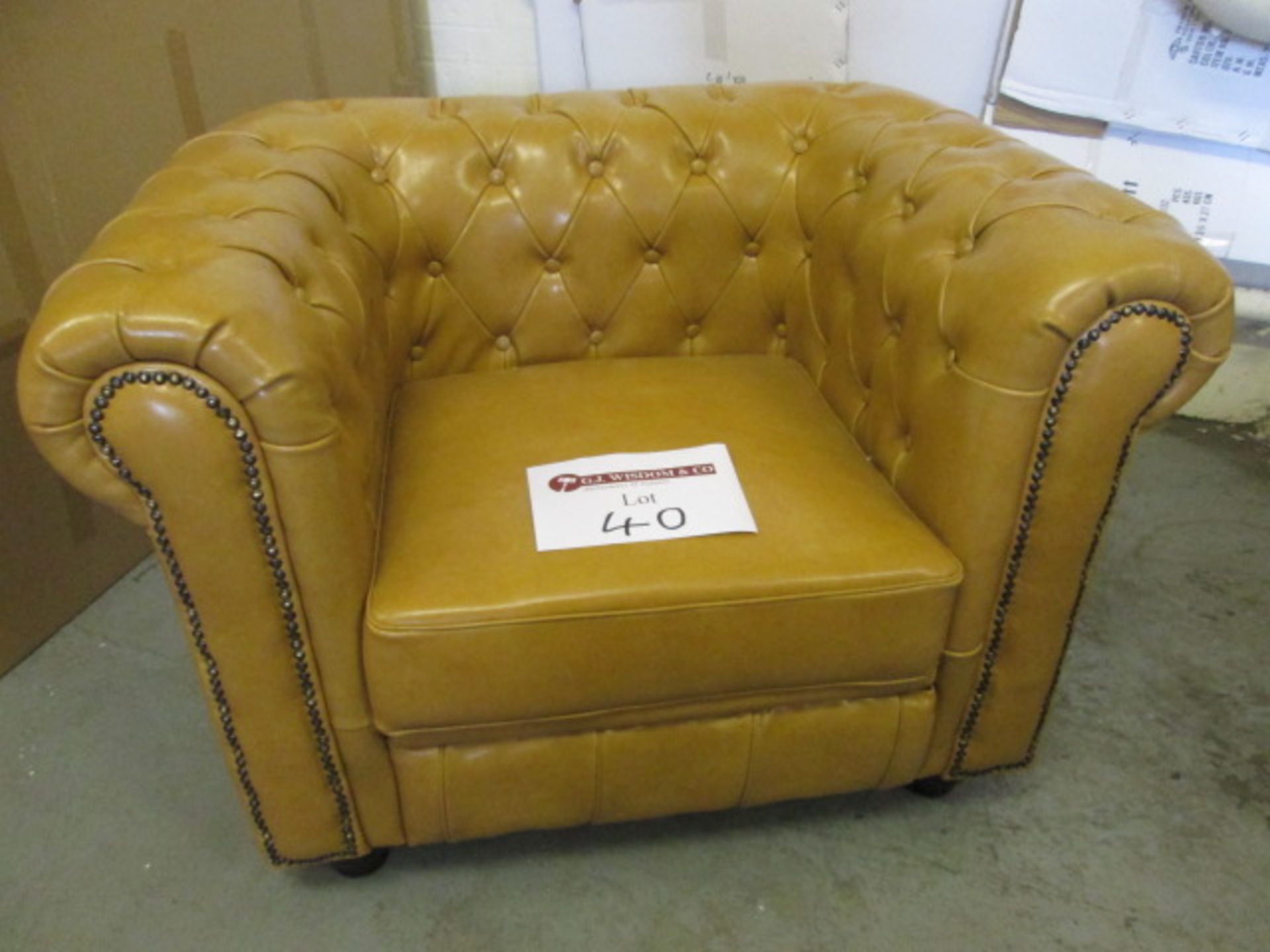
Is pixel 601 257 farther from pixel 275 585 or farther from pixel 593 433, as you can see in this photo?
pixel 275 585

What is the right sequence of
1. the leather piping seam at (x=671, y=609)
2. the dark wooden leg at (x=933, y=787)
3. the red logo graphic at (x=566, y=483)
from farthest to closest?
the dark wooden leg at (x=933, y=787), the red logo graphic at (x=566, y=483), the leather piping seam at (x=671, y=609)

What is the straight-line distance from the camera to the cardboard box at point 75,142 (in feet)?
4.22

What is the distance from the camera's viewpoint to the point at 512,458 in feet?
3.64

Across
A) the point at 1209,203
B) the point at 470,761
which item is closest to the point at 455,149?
the point at 470,761

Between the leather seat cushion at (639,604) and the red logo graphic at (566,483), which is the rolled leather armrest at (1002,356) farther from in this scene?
the red logo graphic at (566,483)

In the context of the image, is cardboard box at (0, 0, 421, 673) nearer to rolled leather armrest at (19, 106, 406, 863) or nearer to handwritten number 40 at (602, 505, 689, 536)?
rolled leather armrest at (19, 106, 406, 863)

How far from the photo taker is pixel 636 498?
1.03 m

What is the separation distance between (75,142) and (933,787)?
4.75ft

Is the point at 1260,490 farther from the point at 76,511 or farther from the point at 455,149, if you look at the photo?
the point at 76,511

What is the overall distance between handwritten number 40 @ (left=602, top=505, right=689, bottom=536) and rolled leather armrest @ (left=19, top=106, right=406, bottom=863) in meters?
0.24

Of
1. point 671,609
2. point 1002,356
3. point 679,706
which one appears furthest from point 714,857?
point 1002,356

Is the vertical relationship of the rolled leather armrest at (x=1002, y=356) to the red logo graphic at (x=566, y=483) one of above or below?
above

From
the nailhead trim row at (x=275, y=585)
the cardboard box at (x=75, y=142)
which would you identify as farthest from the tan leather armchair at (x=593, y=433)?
the cardboard box at (x=75, y=142)

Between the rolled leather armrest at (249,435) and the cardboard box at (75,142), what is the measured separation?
36 centimetres
